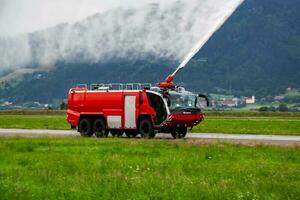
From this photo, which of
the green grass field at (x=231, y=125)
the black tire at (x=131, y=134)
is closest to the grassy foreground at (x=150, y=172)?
the black tire at (x=131, y=134)

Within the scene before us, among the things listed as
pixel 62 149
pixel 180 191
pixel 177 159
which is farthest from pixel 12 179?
pixel 62 149

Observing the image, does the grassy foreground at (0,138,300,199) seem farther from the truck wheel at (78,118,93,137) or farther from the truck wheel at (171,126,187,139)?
the truck wheel at (78,118,93,137)

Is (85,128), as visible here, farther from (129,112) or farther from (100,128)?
(129,112)

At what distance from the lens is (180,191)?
1777 cm

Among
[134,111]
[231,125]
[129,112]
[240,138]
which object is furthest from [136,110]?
[231,125]

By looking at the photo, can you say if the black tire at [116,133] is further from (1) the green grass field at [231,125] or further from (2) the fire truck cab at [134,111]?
(1) the green grass field at [231,125]

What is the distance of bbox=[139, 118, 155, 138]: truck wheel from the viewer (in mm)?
45781

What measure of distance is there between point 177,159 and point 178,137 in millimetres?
20096

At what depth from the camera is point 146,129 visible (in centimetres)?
4631

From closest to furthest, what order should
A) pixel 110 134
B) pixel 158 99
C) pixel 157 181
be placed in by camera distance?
pixel 157 181, pixel 158 99, pixel 110 134

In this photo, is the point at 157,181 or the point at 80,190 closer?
the point at 80,190

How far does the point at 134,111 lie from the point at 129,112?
48 cm

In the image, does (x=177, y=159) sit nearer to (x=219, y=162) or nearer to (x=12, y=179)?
(x=219, y=162)

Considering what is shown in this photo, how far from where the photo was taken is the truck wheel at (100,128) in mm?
48812
